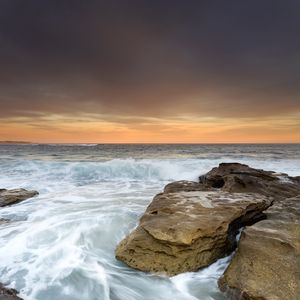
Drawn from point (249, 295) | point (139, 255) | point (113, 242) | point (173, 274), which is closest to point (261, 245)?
point (249, 295)

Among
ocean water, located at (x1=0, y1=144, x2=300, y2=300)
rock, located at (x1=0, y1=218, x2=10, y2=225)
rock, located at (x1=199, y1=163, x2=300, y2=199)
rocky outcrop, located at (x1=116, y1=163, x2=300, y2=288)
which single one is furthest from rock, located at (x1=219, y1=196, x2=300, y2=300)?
rock, located at (x1=0, y1=218, x2=10, y2=225)

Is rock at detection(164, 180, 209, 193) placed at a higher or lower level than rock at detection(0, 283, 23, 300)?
higher

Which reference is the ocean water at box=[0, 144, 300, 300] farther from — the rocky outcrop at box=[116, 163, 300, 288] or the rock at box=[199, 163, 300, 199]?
the rock at box=[199, 163, 300, 199]

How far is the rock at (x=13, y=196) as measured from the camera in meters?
8.26

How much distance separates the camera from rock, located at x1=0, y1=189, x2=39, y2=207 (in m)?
8.26

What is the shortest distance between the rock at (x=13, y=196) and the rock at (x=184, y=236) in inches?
196

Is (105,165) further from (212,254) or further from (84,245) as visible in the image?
(212,254)

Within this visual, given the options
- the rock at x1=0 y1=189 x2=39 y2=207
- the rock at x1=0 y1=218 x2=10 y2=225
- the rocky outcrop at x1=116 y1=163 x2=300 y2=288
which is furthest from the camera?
the rock at x1=0 y1=189 x2=39 y2=207

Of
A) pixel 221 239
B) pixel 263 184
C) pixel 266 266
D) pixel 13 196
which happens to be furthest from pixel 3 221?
pixel 263 184

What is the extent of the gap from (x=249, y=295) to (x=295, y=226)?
5.09 ft

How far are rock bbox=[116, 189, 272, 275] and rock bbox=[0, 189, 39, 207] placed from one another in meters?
4.97

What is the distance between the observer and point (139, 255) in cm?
439

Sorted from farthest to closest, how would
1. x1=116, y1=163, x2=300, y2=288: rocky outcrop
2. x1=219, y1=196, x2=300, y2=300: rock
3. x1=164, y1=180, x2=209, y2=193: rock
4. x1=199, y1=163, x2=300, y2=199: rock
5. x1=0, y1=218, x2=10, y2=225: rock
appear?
x1=164, y1=180, x2=209, y2=193: rock
x1=199, y1=163, x2=300, y2=199: rock
x1=0, y1=218, x2=10, y2=225: rock
x1=116, y1=163, x2=300, y2=288: rocky outcrop
x1=219, y1=196, x2=300, y2=300: rock

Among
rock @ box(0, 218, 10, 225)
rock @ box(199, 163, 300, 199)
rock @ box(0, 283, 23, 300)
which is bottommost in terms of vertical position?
rock @ box(0, 218, 10, 225)
